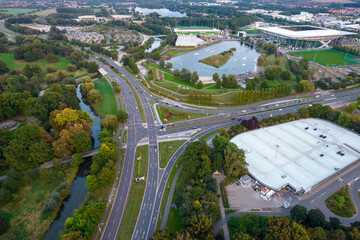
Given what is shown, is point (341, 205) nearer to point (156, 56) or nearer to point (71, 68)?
point (156, 56)

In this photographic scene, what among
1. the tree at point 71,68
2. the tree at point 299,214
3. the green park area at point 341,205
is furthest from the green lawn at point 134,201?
the tree at point 71,68

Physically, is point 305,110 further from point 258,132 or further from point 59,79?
point 59,79

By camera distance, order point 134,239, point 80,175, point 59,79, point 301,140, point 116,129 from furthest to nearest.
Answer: point 59,79
point 116,129
point 301,140
point 80,175
point 134,239

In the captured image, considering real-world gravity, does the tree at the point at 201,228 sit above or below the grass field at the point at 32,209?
above

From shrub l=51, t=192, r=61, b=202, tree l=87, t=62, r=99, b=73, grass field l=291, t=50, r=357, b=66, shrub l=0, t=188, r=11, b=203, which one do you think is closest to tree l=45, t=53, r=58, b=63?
tree l=87, t=62, r=99, b=73

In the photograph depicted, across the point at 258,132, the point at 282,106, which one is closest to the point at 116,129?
the point at 258,132

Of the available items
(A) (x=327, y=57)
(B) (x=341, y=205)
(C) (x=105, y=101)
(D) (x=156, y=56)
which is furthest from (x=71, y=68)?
(A) (x=327, y=57)

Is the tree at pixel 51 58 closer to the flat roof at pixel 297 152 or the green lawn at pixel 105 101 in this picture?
the green lawn at pixel 105 101
